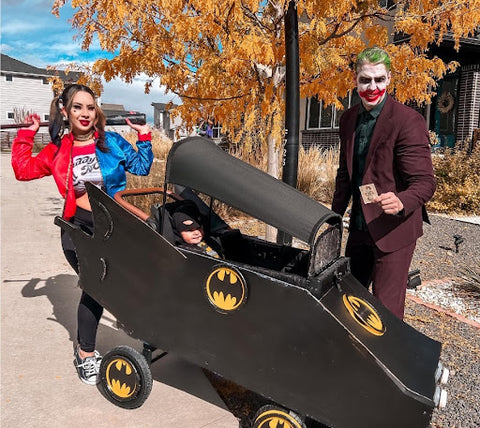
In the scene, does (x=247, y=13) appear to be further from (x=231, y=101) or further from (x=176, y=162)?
(x=176, y=162)

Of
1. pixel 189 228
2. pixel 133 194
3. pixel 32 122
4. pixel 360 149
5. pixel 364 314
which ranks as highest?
pixel 32 122

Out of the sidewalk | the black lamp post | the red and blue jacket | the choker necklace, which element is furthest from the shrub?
the choker necklace

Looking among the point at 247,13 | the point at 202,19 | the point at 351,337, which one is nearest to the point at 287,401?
the point at 351,337

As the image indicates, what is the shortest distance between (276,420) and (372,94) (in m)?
1.64

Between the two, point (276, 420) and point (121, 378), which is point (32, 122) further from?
point (276, 420)

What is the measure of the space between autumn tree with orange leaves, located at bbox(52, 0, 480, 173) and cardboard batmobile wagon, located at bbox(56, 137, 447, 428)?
6.93ft

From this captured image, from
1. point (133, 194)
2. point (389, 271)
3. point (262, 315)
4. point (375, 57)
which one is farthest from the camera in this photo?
point (133, 194)

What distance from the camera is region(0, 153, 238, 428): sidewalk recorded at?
8.18ft

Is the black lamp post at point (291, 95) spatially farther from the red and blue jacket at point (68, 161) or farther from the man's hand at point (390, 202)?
the man's hand at point (390, 202)

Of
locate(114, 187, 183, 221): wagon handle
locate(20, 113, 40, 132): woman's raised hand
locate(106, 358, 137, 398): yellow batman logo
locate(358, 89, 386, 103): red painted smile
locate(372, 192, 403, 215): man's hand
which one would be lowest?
locate(106, 358, 137, 398): yellow batman logo

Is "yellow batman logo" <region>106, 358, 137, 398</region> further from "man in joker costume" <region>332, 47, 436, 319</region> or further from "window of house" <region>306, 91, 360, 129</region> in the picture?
"window of house" <region>306, 91, 360, 129</region>

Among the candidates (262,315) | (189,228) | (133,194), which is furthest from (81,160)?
(262,315)

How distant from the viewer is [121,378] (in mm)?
2541

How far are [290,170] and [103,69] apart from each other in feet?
8.17
